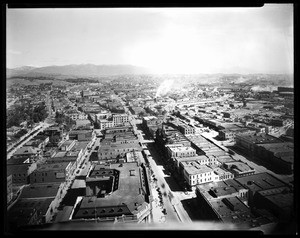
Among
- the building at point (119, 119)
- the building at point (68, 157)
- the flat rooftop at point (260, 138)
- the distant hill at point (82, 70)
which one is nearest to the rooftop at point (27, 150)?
the building at point (68, 157)

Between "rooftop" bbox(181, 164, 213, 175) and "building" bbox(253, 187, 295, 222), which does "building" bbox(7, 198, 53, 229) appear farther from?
"building" bbox(253, 187, 295, 222)

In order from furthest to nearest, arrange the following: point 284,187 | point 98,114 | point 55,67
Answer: point 98,114 → point 55,67 → point 284,187

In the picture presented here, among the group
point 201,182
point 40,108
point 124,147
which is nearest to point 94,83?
point 40,108

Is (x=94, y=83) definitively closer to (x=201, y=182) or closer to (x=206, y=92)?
(x=206, y=92)

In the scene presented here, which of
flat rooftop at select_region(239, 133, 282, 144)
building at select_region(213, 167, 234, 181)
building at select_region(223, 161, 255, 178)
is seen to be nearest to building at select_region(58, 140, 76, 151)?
building at select_region(213, 167, 234, 181)

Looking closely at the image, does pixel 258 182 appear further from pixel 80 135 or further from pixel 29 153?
pixel 29 153

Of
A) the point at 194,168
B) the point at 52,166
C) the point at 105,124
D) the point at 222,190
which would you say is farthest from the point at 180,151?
the point at 52,166

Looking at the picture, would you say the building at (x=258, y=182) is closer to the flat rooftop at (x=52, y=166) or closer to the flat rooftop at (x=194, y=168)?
the flat rooftop at (x=194, y=168)
